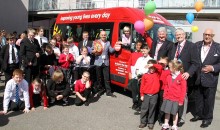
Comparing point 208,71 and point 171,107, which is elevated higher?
point 208,71

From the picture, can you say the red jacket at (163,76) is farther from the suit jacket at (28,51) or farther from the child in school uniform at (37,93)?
the suit jacket at (28,51)

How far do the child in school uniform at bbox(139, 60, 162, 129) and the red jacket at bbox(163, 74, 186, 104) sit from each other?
0.86ft

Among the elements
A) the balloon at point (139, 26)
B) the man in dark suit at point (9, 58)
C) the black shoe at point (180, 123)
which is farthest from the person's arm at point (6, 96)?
the black shoe at point (180, 123)

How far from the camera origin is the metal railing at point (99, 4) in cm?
2393

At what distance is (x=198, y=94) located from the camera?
5977 millimetres

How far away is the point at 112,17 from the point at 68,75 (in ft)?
6.92

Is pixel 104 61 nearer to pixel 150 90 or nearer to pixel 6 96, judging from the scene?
pixel 150 90

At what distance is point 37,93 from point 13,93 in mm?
555

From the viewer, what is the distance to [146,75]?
17.5 ft

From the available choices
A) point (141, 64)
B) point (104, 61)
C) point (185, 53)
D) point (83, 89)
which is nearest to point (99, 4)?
point (104, 61)

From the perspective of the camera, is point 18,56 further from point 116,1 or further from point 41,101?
point 116,1

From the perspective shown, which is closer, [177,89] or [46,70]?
[177,89]

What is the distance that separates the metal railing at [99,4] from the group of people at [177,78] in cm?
1881

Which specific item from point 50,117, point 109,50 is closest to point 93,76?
point 109,50
